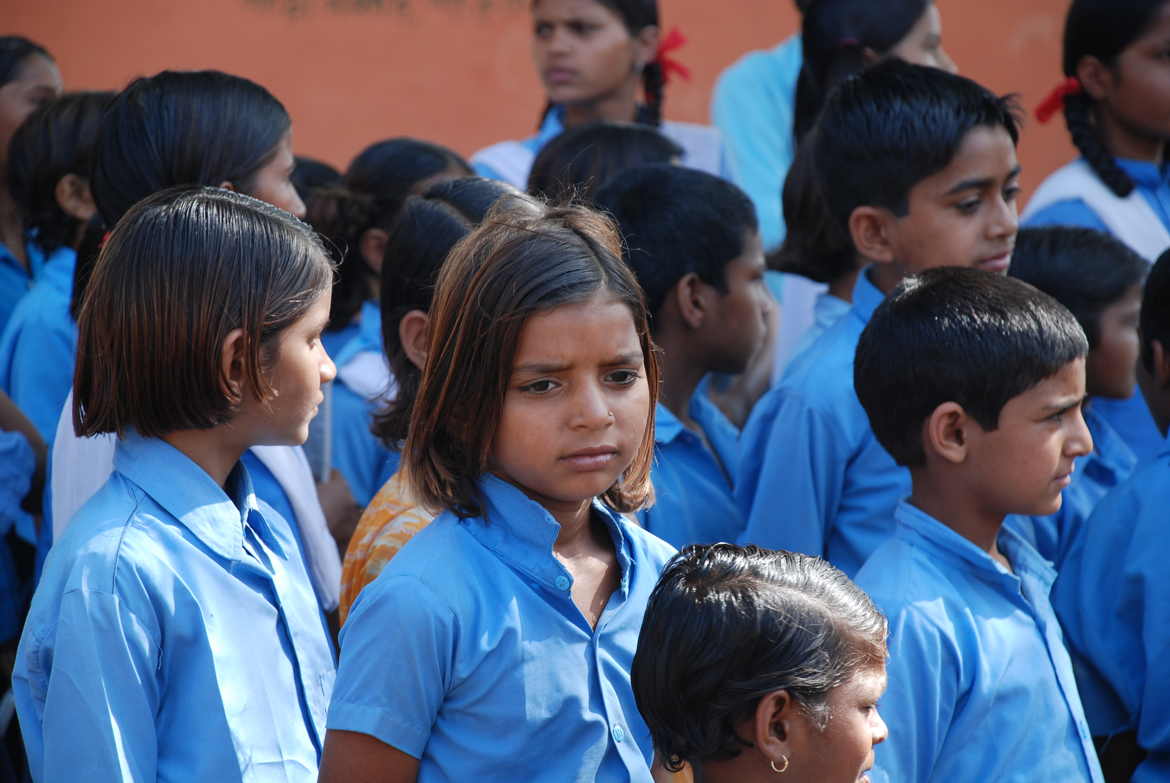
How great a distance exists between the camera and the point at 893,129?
9.12 ft

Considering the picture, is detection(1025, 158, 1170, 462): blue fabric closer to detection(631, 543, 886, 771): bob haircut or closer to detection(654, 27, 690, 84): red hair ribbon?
detection(654, 27, 690, 84): red hair ribbon

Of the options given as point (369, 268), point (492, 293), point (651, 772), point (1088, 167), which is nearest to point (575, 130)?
point (369, 268)

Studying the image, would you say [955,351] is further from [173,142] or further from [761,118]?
[761,118]

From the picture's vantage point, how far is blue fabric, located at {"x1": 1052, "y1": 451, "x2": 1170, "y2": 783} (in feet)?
7.73

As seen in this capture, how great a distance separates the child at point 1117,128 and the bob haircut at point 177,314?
7.69 feet

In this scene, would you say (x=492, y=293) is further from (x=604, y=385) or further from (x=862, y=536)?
(x=862, y=536)

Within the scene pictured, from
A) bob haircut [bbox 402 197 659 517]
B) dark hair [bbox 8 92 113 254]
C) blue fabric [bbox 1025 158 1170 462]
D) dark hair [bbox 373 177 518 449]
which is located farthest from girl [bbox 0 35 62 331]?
blue fabric [bbox 1025 158 1170 462]

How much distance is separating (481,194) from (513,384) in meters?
0.86

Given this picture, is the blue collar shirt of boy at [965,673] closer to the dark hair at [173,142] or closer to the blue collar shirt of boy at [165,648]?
the blue collar shirt of boy at [165,648]

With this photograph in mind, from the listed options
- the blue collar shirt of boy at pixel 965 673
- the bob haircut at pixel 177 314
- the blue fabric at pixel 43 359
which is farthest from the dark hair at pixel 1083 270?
the blue fabric at pixel 43 359

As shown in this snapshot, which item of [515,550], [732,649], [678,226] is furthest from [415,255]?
[732,649]

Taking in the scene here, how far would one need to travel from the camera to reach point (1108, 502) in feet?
8.33

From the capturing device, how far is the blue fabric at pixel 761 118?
4.64 metres

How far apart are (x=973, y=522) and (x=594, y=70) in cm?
244
